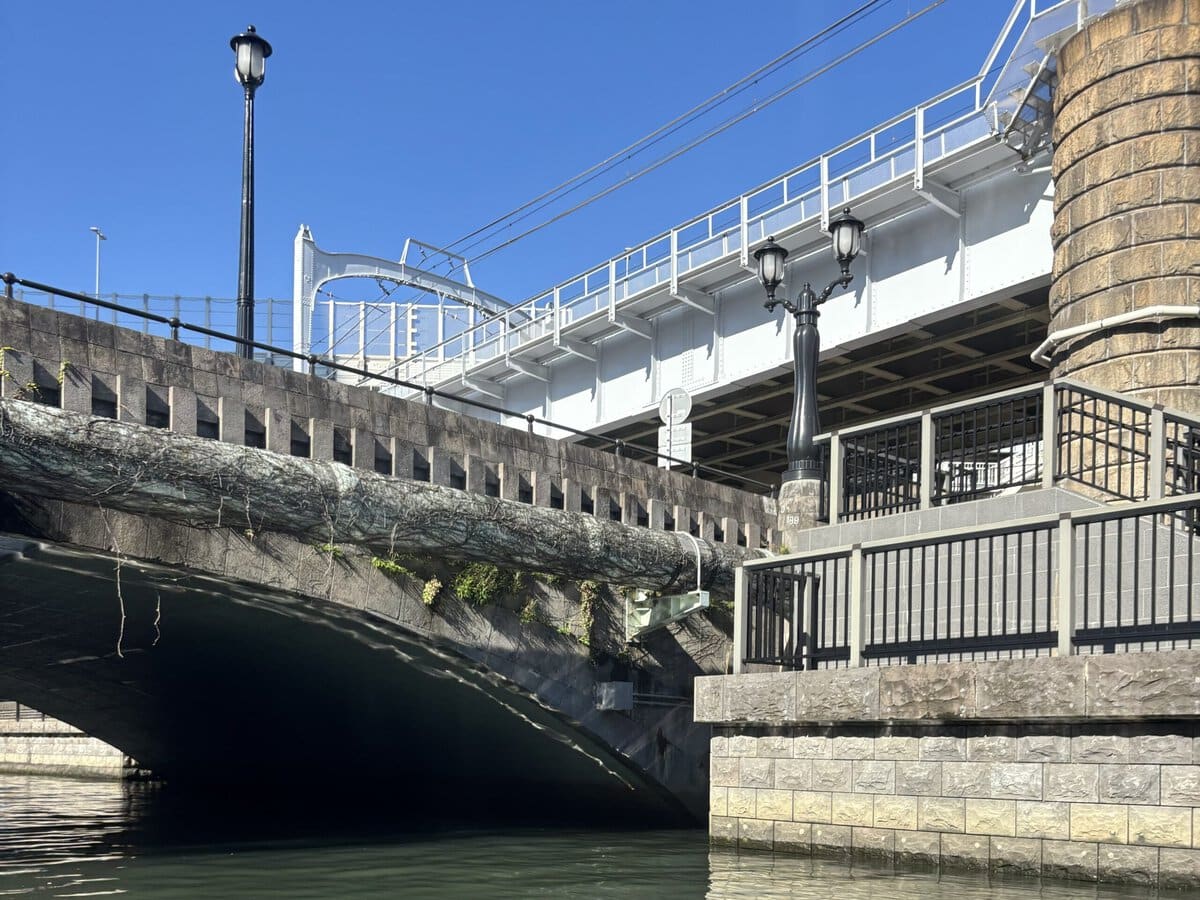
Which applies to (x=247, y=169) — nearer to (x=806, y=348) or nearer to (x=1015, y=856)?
(x=806, y=348)

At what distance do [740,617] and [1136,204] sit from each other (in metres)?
8.93

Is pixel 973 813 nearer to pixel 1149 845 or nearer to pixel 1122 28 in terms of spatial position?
pixel 1149 845

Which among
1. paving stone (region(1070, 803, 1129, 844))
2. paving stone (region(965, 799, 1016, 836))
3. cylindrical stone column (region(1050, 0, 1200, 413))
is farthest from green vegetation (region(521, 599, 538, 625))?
cylindrical stone column (region(1050, 0, 1200, 413))

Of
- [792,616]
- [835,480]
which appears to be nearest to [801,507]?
[835,480]

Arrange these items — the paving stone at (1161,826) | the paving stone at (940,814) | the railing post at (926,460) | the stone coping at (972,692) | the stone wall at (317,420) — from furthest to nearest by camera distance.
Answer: the railing post at (926,460) → the stone wall at (317,420) → the paving stone at (940,814) → the stone coping at (972,692) → the paving stone at (1161,826)

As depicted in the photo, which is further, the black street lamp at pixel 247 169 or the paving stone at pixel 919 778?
the black street lamp at pixel 247 169

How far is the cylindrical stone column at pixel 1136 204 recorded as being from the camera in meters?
17.7

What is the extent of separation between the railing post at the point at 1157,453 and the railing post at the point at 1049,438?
906mm

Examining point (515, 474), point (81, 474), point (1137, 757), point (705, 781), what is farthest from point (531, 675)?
point (1137, 757)

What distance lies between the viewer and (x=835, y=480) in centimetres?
1588

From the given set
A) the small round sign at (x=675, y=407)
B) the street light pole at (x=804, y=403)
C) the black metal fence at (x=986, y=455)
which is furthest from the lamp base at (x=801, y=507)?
the small round sign at (x=675, y=407)

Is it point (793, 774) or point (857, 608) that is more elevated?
point (857, 608)

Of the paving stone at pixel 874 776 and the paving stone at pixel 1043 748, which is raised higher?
the paving stone at pixel 1043 748

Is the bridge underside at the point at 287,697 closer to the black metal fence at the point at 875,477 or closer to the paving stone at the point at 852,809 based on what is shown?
the black metal fence at the point at 875,477
